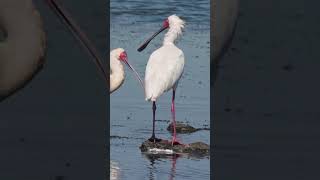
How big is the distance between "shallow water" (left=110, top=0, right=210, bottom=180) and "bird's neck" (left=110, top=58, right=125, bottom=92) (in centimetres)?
6

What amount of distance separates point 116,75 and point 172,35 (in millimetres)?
539

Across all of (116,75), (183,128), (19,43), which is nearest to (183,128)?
(183,128)

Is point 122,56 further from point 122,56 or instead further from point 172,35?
point 172,35

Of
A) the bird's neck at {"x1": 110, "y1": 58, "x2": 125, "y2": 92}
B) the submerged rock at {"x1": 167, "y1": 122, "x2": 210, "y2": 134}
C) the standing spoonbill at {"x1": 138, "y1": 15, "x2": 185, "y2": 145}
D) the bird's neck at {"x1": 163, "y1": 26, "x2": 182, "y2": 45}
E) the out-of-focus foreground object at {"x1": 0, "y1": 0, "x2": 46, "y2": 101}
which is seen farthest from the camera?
the bird's neck at {"x1": 163, "y1": 26, "x2": 182, "y2": 45}

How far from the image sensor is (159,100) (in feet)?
28.2

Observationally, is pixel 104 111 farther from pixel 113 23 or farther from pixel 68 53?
pixel 113 23

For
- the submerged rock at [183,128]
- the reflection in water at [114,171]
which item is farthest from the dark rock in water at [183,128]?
the reflection in water at [114,171]

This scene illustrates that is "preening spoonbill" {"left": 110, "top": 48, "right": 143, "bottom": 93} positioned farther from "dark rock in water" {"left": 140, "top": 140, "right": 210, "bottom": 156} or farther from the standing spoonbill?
"dark rock in water" {"left": 140, "top": 140, "right": 210, "bottom": 156}

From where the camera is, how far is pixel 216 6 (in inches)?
148

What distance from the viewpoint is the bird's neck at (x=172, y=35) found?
28.1 ft

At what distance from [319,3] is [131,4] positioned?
2293 millimetres

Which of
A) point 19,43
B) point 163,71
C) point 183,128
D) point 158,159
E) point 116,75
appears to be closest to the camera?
point 19,43

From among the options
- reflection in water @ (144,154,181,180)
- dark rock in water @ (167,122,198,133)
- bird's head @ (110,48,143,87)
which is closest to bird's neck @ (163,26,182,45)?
bird's head @ (110,48,143,87)

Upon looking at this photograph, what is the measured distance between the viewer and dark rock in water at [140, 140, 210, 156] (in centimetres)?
684
